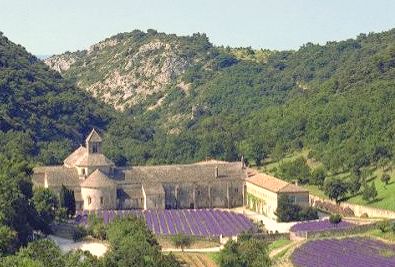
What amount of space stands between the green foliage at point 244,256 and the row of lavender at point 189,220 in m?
12.1

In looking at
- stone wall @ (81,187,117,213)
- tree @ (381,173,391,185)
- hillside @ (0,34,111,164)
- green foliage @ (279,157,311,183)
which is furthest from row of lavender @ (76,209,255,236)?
hillside @ (0,34,111,164)

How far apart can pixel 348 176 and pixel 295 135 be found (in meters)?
21.7

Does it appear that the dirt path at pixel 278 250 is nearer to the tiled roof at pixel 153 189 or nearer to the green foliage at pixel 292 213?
the green foliage at pixel 292 213

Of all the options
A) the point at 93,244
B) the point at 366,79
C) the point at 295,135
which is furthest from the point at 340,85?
the point at 93,244

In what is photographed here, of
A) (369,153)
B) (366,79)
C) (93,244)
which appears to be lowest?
(93,244)

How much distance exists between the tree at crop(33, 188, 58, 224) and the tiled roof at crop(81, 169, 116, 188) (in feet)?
23.8

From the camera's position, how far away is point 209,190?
97.6 metres

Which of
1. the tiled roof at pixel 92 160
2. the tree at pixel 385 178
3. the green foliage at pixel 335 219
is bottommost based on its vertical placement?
the green foliage at pixel 335 219

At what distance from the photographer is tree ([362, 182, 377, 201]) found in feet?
283

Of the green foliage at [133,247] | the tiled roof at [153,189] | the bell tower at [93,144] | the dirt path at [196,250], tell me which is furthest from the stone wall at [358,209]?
the green foliage at [133,247]

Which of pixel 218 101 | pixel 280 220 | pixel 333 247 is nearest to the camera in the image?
pixel 333 247

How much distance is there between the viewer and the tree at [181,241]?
73375 millimetres

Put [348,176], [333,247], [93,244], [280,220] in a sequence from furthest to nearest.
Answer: [348,176], [280,220], [93,244], [333,247]

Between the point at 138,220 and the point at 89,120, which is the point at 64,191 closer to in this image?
the point at 138,220
